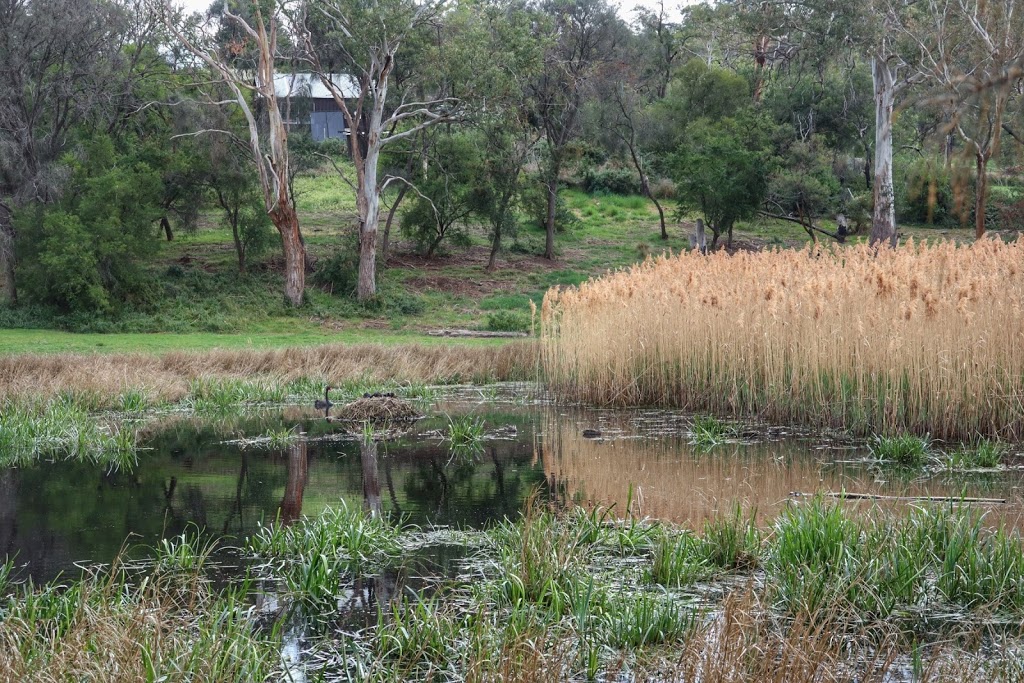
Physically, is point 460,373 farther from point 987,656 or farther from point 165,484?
point 987,656

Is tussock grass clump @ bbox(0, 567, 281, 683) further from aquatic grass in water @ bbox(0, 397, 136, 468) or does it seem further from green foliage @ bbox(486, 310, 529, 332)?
green foliage @ bbox(486, 310, 529, 332)

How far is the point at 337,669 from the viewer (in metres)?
5.93

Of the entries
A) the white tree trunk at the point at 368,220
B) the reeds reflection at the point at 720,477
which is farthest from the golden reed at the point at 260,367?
the white tree trunk at the point at 368,220

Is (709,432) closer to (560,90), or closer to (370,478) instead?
(370,478)

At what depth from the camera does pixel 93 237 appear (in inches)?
1299

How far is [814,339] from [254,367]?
34.5ft

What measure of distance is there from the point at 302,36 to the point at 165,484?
2628cm

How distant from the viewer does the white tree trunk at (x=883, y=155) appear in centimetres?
3441

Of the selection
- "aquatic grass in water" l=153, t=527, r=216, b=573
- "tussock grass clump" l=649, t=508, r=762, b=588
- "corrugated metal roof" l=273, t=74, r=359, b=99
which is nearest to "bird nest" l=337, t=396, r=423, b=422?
"aquatic grass in water" l=153, t=527, r=216, b=573

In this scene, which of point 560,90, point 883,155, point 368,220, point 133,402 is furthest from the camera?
point 560,90

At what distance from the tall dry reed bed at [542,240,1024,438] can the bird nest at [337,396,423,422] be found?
113 inches

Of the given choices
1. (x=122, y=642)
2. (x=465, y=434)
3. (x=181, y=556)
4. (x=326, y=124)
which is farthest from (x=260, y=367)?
(x=326, y=124)

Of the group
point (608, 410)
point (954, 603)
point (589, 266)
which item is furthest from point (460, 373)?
point (589, 266)

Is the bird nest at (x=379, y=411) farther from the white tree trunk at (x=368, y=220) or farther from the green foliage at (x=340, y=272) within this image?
the green foliage at (x=340, y=272)
